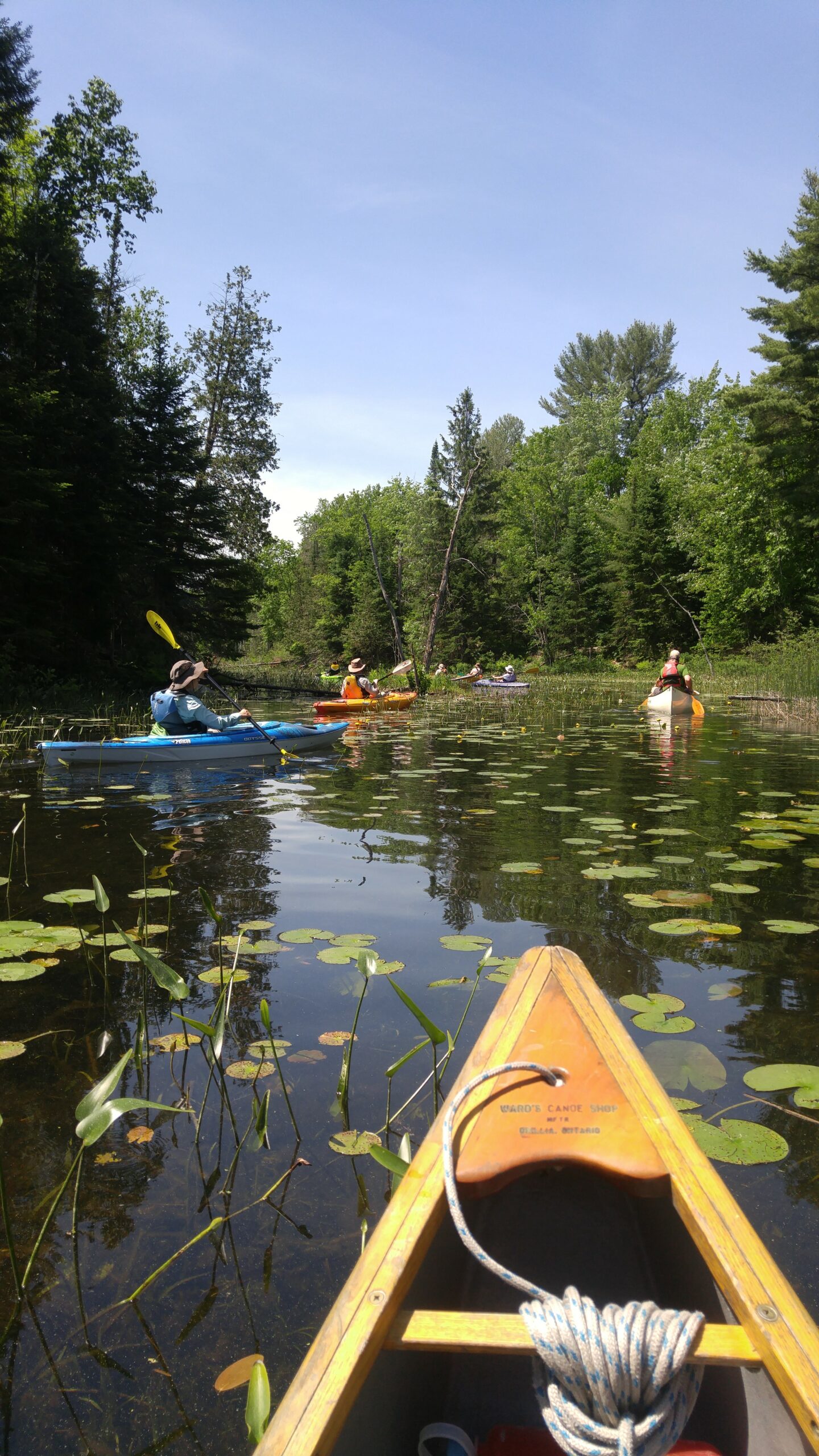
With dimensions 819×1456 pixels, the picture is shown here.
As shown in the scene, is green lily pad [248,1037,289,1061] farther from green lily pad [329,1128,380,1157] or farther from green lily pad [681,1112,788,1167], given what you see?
green lily pad [681,1112,788,1167]

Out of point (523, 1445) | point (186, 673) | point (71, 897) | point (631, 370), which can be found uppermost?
point (631, 370)

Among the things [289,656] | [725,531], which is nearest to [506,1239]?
[725,531]

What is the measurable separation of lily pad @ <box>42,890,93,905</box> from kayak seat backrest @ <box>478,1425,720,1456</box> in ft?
9.76

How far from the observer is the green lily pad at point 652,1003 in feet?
9.80

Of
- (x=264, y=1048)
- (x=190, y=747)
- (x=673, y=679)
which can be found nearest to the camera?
(x=264, y=1048)

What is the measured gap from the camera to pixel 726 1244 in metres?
1.40

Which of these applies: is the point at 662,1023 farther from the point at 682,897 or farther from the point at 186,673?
the point at 186,673

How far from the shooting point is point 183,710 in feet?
31.3

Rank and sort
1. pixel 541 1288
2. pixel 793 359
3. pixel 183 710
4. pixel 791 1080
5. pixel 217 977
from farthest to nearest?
pixel 793 359 < pixel 183 710 < pixel 217 977 < pixel 791 1080 < pixel 541 1288

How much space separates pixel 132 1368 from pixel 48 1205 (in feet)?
1.86

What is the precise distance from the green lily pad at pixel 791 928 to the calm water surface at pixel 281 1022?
35mm

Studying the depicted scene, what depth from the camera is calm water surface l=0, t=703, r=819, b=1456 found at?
1.62 meters

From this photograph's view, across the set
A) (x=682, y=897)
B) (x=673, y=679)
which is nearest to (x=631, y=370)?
(x=673, y=679)

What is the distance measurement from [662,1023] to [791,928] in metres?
1.30
